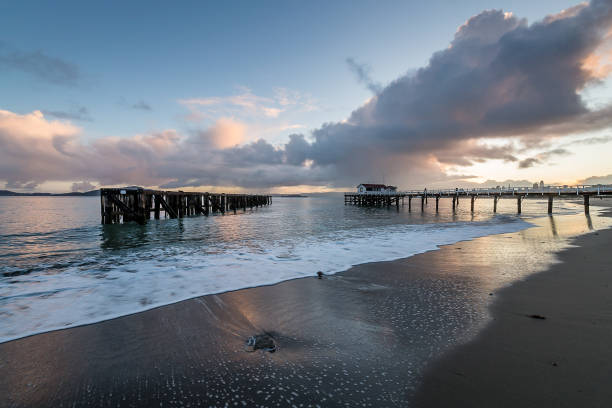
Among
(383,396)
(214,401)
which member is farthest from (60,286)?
(383,396)

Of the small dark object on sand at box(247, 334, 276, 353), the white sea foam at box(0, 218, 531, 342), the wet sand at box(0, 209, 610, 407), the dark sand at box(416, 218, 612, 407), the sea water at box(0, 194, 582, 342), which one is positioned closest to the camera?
the dark sand at box(416, 218, 612, 407)

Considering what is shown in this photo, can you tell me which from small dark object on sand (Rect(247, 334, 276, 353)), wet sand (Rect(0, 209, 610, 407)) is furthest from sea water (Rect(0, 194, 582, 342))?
small dark object on sand (Rect(247, 334, 276, 353))

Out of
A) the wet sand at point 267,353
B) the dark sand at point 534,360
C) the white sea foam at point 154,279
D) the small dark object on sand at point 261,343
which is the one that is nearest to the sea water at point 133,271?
the white sea foam at point 154,279

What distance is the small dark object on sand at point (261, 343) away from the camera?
3.48 metres

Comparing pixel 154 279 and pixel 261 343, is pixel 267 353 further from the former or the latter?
pixel 154 279

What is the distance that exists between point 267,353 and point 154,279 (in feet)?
17.8

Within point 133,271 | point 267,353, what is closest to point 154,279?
point 133,271

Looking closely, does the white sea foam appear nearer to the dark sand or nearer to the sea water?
the sea water

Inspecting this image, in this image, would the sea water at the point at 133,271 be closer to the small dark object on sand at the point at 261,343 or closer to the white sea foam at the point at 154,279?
the white sea foam at the point at 154,279

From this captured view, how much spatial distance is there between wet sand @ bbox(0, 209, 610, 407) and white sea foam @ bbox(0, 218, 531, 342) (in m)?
0.61

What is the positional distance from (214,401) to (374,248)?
9804mm

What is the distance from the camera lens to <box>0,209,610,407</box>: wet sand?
2629 millimetres

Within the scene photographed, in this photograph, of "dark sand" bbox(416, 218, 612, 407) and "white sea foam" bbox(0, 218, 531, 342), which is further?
"white sea foam" bbox(0, 218, 531, 342)

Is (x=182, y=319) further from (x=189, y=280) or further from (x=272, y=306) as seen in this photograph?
(x=189, y=280)
